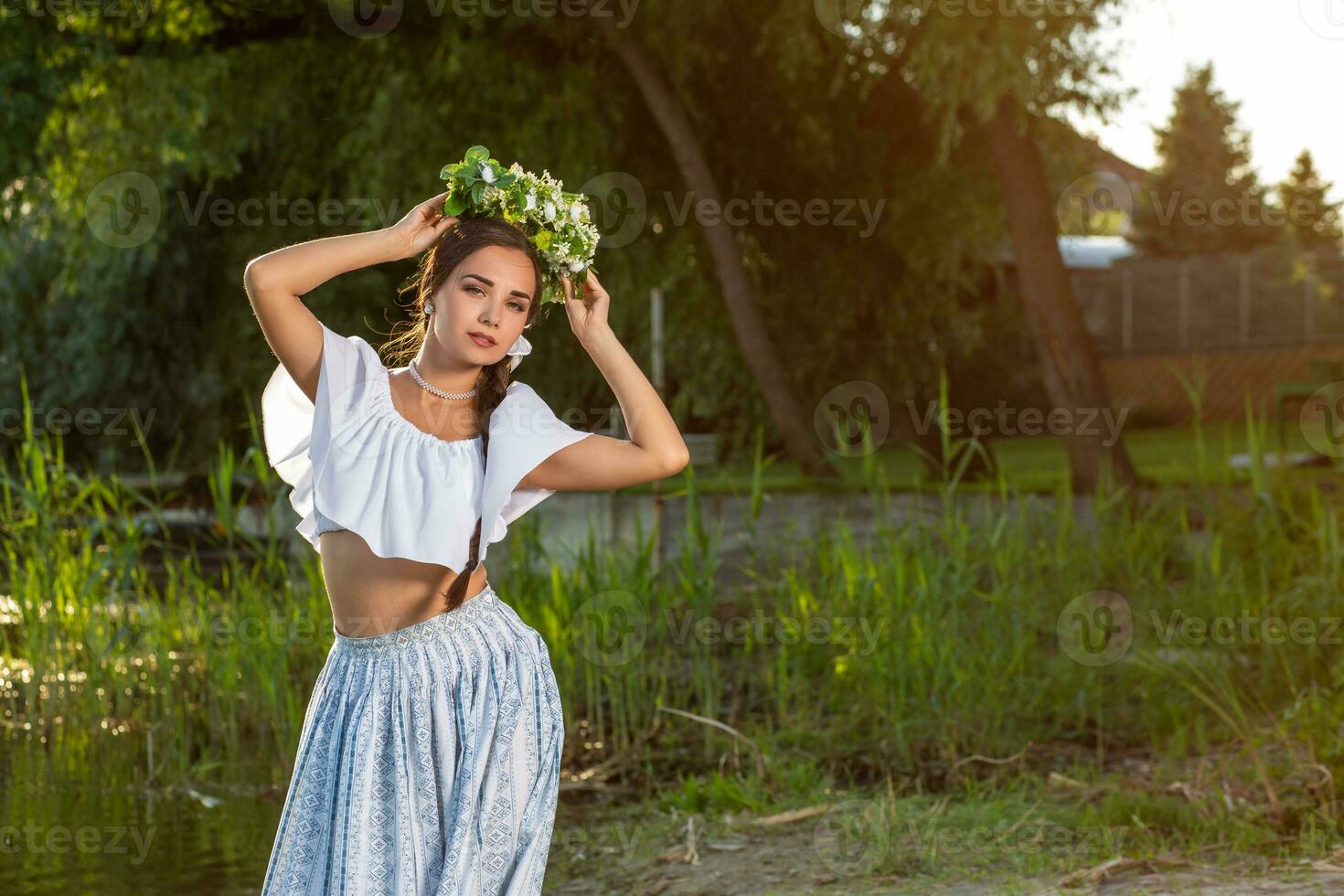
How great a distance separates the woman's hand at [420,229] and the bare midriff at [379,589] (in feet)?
1.73

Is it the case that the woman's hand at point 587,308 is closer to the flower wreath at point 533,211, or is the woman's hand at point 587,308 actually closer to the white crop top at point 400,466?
the flower wreath at point 533,211

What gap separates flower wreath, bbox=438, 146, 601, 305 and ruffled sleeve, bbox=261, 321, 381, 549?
33 centimetres

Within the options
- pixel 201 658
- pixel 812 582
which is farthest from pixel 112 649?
pixel 812 582

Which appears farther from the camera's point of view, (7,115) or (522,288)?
(7,115)

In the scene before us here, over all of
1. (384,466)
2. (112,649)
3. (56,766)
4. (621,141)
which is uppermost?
(621,141)

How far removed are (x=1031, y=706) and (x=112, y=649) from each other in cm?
341

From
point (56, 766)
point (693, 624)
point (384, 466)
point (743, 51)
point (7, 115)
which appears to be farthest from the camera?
point (743, 51)

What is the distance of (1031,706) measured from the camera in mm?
5914

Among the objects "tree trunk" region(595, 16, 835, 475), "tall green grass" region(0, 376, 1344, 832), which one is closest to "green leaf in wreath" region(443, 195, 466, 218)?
"tall green grass" region(0, 376, 1344, 832)

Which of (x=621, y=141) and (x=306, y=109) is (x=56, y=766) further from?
(x=306, y=109)

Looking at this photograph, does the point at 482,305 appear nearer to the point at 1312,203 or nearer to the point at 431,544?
the point at 431,544

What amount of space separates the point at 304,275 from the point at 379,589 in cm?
58

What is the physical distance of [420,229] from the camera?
9.57 ft

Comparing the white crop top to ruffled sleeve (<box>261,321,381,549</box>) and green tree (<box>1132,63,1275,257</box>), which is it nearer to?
ruffled sleeve (<box>261,321,381,549</box>)
